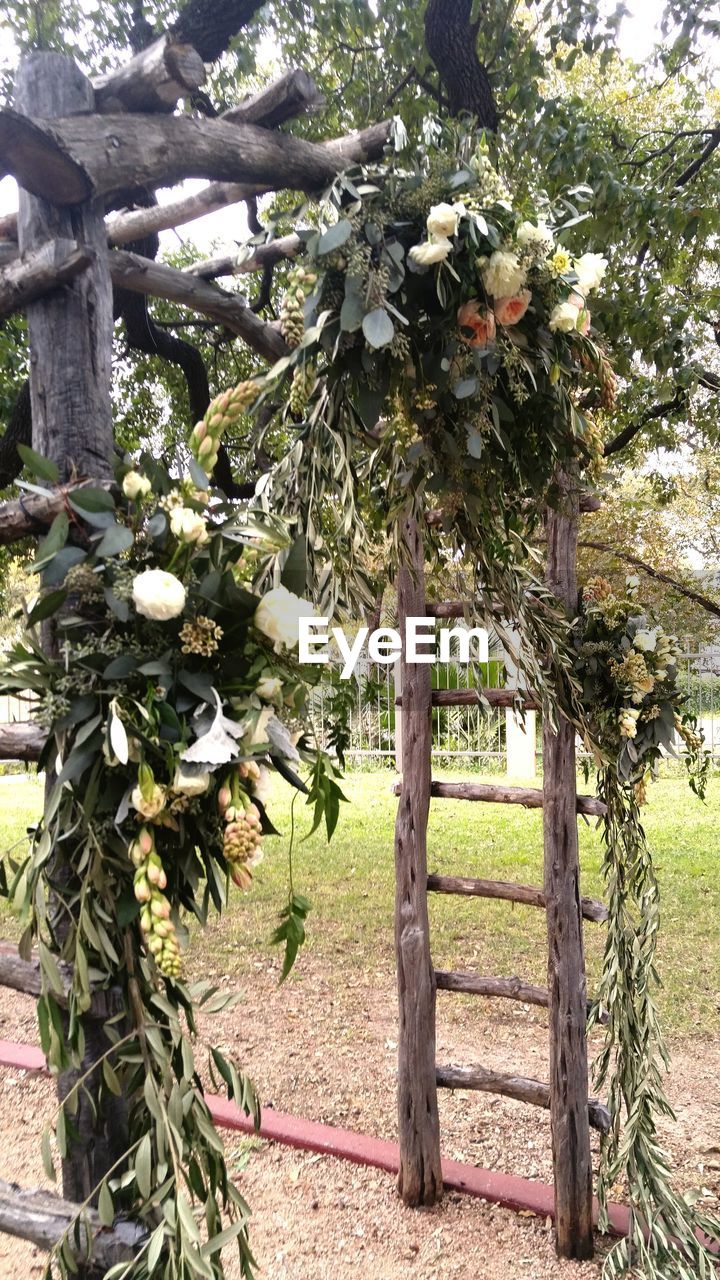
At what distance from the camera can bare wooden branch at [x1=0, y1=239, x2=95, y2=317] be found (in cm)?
167

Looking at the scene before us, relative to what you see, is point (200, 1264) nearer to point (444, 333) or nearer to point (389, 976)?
point (444, 333)

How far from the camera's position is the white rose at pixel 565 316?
6.39 ft

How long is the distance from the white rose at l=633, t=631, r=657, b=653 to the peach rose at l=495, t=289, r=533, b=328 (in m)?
1.18

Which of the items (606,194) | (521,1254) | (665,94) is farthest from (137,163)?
(665,94)

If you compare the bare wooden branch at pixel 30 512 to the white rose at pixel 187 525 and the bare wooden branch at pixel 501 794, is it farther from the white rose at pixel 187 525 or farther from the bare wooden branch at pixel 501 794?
the bare wooden branch at pixel 501 794

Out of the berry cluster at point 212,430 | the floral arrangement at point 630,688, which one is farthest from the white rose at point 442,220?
the floral arrangement at point 630,688

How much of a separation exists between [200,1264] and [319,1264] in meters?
1.66

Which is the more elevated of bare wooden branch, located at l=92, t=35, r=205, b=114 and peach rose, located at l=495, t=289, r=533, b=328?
bare wooden branch, located at l=92, t=35, r=205, b=114

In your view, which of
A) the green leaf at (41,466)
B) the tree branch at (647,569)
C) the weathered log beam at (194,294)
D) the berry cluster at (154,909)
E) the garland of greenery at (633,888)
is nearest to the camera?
the berry cluster at (154,909)

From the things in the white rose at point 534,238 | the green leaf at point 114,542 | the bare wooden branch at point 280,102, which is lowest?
the green leaf at point 114,542

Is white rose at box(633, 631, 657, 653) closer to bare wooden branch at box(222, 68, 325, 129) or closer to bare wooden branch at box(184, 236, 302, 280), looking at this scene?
bare wooden branch at box(184, 236, 302, 280)

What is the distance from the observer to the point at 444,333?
1.96 metres

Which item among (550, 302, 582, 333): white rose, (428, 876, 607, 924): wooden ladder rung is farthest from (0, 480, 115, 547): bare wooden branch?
(428, 876, 607, 924): wooden ladder rung

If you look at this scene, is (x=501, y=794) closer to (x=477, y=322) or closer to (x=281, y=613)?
(x=477, y=322)
